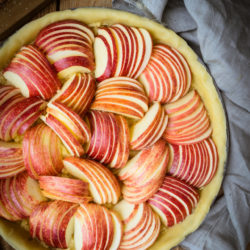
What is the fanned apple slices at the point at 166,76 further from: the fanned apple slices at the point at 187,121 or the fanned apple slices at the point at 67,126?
the fanned apple slices at the point at 67,126

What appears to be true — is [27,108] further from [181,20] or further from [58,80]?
[181,20]

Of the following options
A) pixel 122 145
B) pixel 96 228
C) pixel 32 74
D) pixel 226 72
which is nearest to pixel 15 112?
pixel 32 74

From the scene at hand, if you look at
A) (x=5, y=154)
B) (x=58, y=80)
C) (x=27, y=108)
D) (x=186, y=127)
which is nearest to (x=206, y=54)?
(x=186, y=127)

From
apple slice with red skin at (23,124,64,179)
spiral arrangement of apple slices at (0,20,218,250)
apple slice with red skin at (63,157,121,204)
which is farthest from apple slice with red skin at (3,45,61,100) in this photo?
apple slice with red skin at (63,157,121,204)

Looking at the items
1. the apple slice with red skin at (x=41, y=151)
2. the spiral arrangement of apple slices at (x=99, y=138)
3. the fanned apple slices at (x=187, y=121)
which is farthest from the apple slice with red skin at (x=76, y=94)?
the fanned apple slices at (x=187, y=121)

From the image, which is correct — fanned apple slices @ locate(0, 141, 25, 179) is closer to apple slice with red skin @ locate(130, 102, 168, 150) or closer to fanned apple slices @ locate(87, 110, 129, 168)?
fanned apple slices @ locate(87, 110, 129, 168)

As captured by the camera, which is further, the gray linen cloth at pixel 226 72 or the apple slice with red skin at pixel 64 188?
the gray linen cloth at pixel 226 72

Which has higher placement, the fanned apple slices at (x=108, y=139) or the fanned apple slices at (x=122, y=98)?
the fanned apple slices at (x=122, y=98)

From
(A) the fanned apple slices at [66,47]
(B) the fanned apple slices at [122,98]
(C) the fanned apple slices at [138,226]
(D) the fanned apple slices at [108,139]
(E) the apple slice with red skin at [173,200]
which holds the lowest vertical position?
(C) the fanned apple slices at [138,226]
